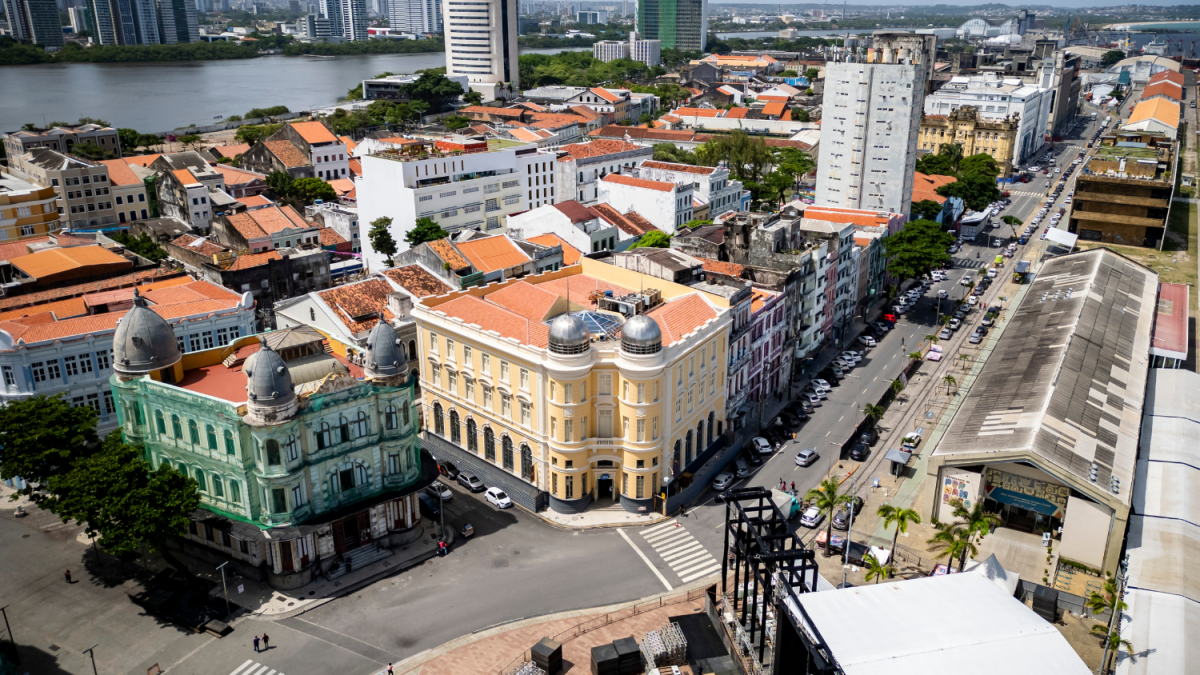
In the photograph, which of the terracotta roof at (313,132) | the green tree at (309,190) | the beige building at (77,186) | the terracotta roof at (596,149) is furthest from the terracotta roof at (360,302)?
the terracotta roof at (313,132)

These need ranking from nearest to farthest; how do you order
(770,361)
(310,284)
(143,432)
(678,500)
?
1. (143,432)
2. (678,500)
3. (770,361)
4. (310,284)

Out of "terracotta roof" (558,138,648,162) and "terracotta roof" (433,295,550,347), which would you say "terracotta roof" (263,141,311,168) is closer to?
"terracotta roof" (558,138,648,162)

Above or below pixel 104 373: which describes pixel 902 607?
below

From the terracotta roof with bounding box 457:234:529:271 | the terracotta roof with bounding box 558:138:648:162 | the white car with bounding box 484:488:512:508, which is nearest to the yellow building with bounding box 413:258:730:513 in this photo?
the white car with bounding box 484:488:512:508

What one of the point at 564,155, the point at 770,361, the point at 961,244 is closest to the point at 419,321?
the point at 770,361

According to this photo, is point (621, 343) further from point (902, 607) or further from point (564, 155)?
point (564, 155)

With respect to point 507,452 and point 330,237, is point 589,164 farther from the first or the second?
point 507,452
